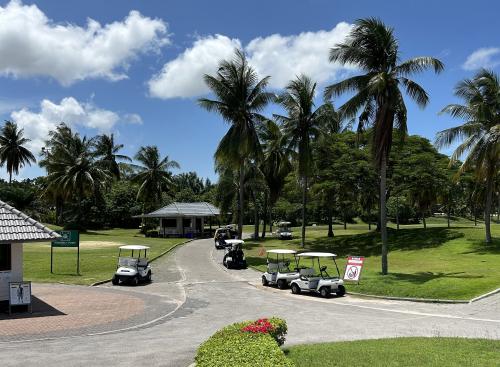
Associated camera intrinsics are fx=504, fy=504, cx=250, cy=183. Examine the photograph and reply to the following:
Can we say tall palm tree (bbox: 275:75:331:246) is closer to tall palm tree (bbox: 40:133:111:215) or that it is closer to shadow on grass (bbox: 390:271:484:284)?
shadow on grass (bbox: 390:271:484:284)

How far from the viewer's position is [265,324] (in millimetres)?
10656

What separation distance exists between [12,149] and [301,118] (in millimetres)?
48992

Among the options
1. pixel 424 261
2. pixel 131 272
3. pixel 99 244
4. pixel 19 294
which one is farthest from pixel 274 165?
pixel 19 294

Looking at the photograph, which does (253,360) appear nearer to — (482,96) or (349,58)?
(349,58)

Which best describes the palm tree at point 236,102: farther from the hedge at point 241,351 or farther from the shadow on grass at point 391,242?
the hedge at point 241,351

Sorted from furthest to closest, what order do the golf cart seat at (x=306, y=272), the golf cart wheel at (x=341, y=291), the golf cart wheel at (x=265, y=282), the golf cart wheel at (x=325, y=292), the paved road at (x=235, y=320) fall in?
the golf cart wheel at (x=265, y=282) < the golf cart seat at (x=306, y=272) < the golf cart wheel at (x=341, y=291) < the golf cart wheel at (x=325, y=292) < the paved road at (x=235, y=320)

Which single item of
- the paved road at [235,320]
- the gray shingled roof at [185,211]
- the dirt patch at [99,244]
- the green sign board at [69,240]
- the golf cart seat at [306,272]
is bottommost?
the paved road at [235,320]

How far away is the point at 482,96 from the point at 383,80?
13.5m

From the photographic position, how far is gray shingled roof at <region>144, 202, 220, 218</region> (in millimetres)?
62250

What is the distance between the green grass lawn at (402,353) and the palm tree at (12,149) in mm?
71122

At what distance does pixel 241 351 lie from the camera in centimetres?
815

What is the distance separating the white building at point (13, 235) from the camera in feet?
59.2

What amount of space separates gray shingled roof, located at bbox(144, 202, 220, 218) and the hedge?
52.7 m

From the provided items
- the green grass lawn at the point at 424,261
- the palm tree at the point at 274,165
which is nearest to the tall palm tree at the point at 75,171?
the palm tree at the point at 274,165
